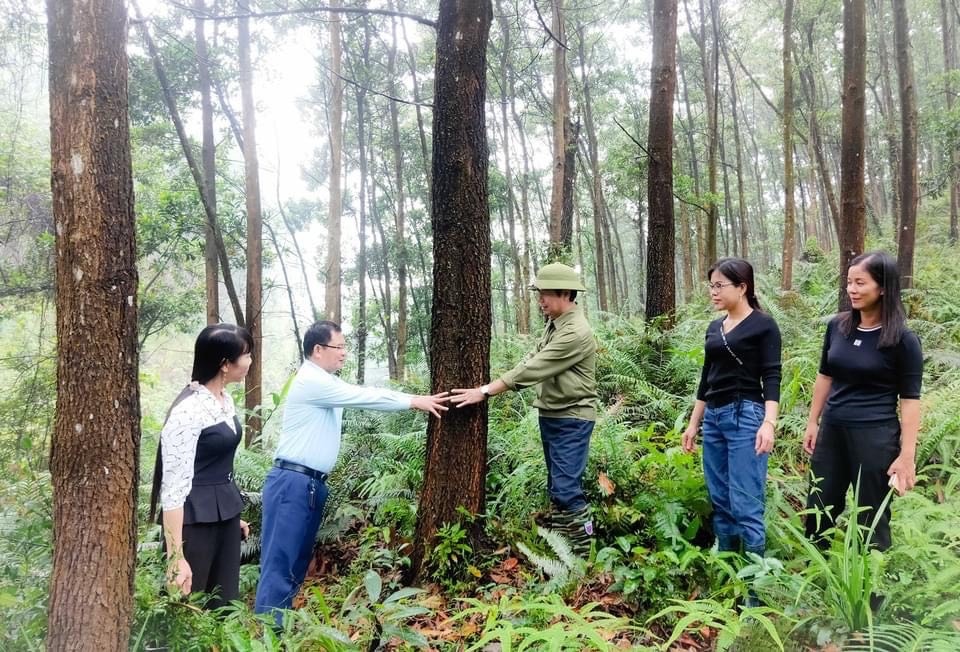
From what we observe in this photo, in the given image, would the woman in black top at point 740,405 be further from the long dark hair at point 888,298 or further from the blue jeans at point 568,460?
the blue jeans at point 568,460

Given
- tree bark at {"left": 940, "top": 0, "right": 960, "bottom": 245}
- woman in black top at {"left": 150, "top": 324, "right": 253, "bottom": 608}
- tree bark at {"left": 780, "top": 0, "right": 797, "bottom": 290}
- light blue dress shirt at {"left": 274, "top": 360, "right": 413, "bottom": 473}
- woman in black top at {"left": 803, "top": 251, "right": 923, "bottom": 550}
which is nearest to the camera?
woman in black top at {"left": 150, "top": 324, "right": 253, "bottom": 608}

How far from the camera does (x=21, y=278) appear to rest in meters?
9.73

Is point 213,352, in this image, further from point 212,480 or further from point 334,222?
point 334,222

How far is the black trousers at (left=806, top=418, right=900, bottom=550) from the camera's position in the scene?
3086 mm

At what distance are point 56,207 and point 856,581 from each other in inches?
151

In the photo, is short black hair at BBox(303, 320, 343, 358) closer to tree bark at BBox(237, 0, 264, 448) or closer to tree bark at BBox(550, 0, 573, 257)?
tree bark at BBox(550, 0, 573, 257)

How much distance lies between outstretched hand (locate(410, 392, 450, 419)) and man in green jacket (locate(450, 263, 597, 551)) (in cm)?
60

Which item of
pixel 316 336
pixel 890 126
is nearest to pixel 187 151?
pixel 316 336

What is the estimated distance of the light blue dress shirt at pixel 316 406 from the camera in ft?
11.8

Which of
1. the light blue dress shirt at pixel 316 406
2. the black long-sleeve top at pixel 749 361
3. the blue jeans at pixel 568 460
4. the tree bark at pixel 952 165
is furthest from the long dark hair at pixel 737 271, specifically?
the tree bark at pixel 952 165

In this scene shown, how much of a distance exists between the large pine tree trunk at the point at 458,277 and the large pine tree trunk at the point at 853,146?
5.33m

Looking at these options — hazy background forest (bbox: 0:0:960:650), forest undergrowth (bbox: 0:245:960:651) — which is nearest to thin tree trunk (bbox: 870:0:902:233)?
hazy background forest (bbox: 0:0:960:650)

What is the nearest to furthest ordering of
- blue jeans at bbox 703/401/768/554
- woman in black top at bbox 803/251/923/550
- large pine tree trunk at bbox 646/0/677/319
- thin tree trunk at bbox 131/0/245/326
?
woman in black top at bbox 803/251/923/550
blue jeans at bbox 703/401/768/554
large pine tree trunk at bbox 646/0/677/319
thin tree trunk at bbox 131/0/245/326

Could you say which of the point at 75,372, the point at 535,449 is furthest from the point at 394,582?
the point at 75,372
